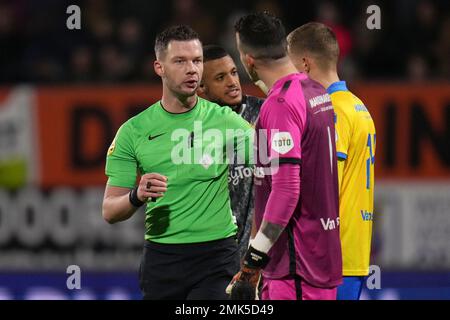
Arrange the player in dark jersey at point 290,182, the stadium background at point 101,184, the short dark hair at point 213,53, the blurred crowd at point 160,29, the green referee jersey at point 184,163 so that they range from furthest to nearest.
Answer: the blurred crowd at point 160,29 → the stadium background at point 101,184 → the short dark hair at point 213,53 → the green referee jersey at point 184,163 → the player in dark jersey at point 290,182

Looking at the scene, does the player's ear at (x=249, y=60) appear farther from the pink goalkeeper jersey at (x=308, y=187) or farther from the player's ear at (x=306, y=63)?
the player's ear at (x=306, y=63)

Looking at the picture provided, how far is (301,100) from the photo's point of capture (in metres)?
5.05

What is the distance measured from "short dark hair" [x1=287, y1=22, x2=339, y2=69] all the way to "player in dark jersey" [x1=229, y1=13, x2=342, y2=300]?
0.78 m

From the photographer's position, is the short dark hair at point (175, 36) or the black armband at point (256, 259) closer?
the black armband at point (256, 259)

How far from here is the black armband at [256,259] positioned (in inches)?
196

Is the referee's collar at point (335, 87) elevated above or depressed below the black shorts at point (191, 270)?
above

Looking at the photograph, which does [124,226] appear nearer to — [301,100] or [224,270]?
[224,270]

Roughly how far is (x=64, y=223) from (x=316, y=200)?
5.21m

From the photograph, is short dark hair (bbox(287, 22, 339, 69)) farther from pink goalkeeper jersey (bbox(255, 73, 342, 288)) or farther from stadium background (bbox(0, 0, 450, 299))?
stadium background (bbox(0, 0, 450, 299))

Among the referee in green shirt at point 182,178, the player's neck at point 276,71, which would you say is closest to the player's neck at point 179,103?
the referee in green shirt at point 182,178

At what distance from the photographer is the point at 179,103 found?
5754mm

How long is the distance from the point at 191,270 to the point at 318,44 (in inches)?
61.4

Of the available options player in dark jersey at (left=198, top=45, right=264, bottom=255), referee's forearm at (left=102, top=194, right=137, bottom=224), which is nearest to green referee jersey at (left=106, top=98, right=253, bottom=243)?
referee's forearm at (left=102, top=194, right=137, bottom=224)

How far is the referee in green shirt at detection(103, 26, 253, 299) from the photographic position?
18.4ft
